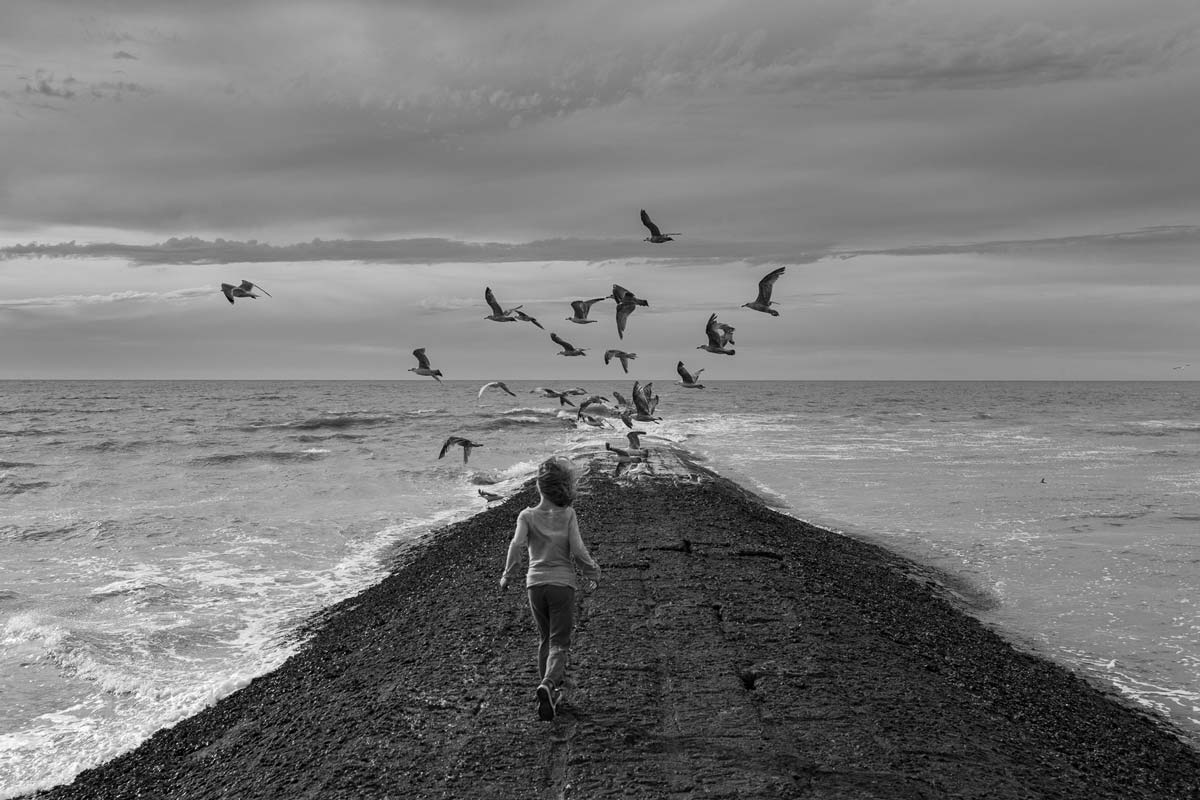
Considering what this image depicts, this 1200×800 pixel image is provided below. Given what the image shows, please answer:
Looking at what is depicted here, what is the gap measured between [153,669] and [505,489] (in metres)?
14.1

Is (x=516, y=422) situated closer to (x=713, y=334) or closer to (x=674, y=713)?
(x=713, y=334)

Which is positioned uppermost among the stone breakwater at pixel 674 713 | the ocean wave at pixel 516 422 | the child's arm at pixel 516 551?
the child's arm at pixel 516 551

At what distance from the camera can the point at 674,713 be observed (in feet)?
19.3

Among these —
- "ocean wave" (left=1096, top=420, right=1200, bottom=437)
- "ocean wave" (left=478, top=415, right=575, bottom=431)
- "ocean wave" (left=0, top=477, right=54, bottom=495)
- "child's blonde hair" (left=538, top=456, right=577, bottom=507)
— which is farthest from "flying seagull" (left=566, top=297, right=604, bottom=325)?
"ocean wave" (left=1096, top=420, right=1200, bottom=437)

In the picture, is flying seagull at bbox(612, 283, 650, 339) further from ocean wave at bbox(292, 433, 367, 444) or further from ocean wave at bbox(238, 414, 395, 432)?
ocean wave at bbox(238, 414, 395, 432)

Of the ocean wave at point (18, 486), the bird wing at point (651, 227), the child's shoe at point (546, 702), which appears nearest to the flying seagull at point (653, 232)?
the bird wing at point (651, 227)

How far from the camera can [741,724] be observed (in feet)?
18.8

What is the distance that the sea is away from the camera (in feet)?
28.2

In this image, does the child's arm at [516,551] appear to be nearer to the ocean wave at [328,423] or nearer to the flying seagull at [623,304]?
the flying seagull at [623,304]

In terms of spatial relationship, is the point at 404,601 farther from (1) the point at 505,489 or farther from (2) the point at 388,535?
(1) the point at 505,489

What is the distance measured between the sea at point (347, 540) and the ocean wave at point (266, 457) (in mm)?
264

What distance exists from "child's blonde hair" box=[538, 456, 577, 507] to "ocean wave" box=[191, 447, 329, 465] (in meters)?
26.4

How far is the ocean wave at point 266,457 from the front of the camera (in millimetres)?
29994

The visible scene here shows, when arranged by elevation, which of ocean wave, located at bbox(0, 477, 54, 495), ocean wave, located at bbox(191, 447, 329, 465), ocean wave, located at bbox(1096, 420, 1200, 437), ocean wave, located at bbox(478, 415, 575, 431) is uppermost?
ocean wave, located at bbox(0, 477, 54, 495)
